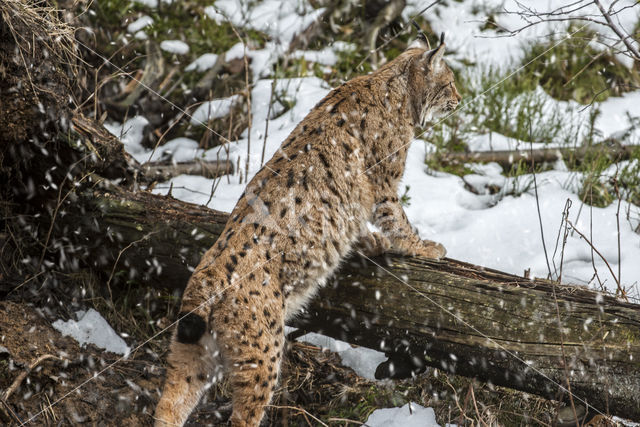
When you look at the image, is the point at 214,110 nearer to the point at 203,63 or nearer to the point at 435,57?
the point at 203,63

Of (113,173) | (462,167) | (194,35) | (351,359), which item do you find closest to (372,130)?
(351,359)

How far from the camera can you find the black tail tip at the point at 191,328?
312 centimetres

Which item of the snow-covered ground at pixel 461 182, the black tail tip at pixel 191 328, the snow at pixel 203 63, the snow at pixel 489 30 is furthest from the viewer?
the snow at pixel 489 30

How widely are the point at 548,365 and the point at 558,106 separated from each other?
4.69 m

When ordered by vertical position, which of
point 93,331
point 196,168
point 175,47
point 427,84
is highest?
point 175,47

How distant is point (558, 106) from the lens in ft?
23.8

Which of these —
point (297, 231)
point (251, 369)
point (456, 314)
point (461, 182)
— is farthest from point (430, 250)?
point (461, 182)

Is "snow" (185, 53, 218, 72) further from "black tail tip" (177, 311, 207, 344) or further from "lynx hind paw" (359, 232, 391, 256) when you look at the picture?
"black tail tip" (177, 311, 207, 344)

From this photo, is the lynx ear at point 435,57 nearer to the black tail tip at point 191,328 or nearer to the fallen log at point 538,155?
the fallen log at point 538,155

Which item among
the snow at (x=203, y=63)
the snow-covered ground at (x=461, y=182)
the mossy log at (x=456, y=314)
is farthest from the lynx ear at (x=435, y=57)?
the snow at (x=203, y=63)

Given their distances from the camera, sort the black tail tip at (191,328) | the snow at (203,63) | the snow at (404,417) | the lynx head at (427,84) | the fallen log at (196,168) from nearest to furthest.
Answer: the black tail tip at (191,328), the snow at (404,417), the lynx head at (427,84), the fallen log at (196,168), the snow at (203,63)

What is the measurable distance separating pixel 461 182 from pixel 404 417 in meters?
3.26

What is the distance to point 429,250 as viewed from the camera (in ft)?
14.0

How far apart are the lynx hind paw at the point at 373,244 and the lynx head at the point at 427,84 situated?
1.07 metres
